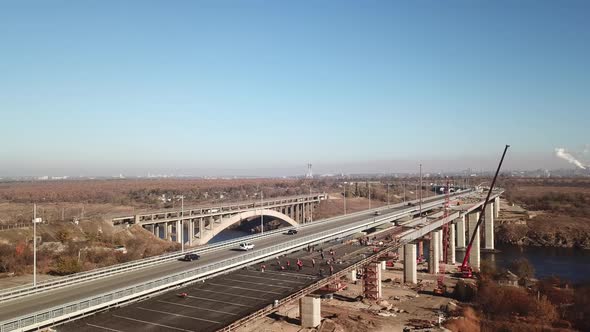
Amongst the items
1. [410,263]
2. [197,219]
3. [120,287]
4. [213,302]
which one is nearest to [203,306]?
[213,302]

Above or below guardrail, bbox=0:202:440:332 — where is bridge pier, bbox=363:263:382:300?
below

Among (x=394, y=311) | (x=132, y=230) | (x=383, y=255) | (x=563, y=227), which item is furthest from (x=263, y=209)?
(x=563, y=227)

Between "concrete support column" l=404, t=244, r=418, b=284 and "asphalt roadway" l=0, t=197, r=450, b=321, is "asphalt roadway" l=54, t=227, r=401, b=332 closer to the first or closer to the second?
"asphalt roadway" l=0, t=197, r=450, b=321

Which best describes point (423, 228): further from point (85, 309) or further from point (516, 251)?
point (85, 309)

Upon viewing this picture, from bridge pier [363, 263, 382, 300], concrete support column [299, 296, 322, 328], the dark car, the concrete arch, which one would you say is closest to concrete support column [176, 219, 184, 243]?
the concrete arch

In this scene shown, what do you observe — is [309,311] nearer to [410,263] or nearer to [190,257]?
[190,257]
